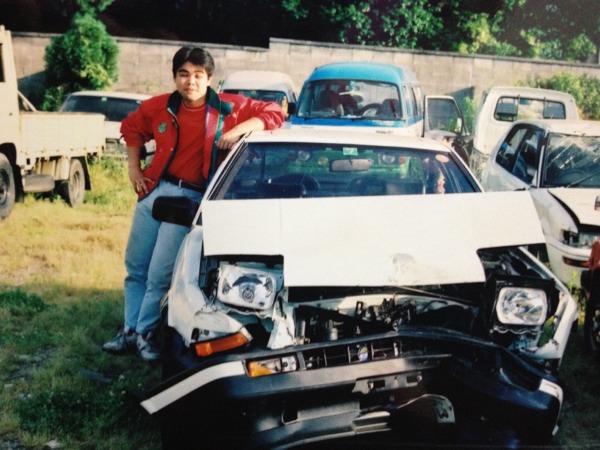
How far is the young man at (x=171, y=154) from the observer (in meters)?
4.39

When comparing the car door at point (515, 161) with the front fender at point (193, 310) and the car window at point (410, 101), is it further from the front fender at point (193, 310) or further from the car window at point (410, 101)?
the front fender at point (193, 310)

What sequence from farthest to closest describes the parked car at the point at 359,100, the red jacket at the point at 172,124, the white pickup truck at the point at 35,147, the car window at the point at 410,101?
the car window at the point at 410,101
the parked car at the point at 359,100
the white pickup truck at the point at 35,147
the red jacket at the point at 172,124

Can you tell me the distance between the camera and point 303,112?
35.9 feet

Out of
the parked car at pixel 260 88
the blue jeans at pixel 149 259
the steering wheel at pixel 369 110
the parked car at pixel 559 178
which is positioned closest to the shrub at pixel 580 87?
the parked car at pixel 260 88

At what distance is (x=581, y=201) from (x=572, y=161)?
0.93 meters

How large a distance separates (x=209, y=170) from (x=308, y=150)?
63cm

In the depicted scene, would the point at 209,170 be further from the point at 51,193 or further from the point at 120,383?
the point at 51,193

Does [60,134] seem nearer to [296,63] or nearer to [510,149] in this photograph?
[510,149]

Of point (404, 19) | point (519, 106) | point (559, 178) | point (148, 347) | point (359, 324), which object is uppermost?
point (404, 19)

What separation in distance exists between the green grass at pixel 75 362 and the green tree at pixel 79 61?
11136 mm

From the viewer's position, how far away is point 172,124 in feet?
14.8

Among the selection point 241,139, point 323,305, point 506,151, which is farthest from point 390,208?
point 506,151

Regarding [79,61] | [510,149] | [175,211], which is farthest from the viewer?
[79,61]

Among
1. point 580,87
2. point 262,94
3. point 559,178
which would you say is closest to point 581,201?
point 559,178
